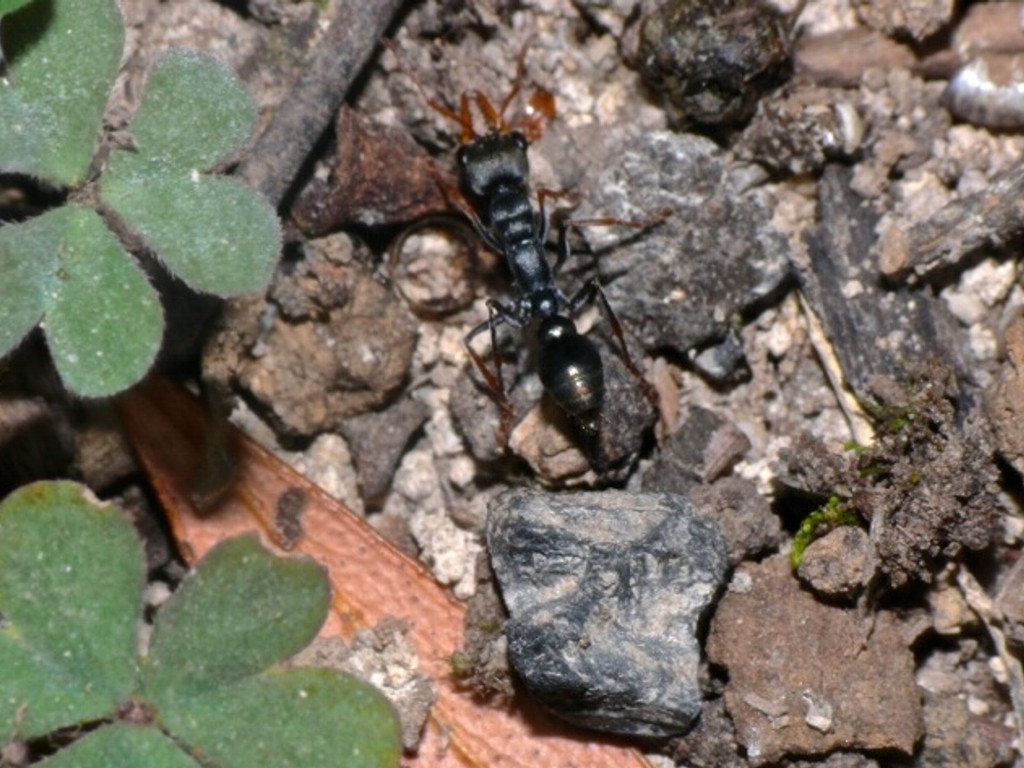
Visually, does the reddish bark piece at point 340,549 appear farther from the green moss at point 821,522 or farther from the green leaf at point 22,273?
the green moss at point 821,522

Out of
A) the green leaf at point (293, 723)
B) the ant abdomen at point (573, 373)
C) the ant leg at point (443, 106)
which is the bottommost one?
the green leaf at point (293, 723)

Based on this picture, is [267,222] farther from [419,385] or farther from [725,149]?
[725,149]

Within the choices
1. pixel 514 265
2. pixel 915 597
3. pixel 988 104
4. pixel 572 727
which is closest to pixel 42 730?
pixel 572 727

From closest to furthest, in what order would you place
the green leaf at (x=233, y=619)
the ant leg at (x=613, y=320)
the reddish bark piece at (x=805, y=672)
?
the green leaf at (x=233, y=619), the reddish bark piece at (x=805, y=672), the ant leg at (x=613, y=320)

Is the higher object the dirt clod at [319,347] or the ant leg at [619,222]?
the ant leg at [619,222]

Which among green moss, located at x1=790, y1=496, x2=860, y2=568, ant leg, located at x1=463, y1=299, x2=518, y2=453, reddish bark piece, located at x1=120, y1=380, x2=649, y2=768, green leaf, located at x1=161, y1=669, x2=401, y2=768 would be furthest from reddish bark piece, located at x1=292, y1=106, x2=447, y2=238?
green moss, located at x1=790, y1=496, x2=860, y2=568

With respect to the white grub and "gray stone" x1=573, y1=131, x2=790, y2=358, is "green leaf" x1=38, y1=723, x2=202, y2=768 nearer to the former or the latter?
"gray stone" x1=573, y1=131, x2=790, y2=358

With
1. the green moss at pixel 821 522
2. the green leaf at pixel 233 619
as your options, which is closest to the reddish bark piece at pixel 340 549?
the green leaf at pixel 233 619
